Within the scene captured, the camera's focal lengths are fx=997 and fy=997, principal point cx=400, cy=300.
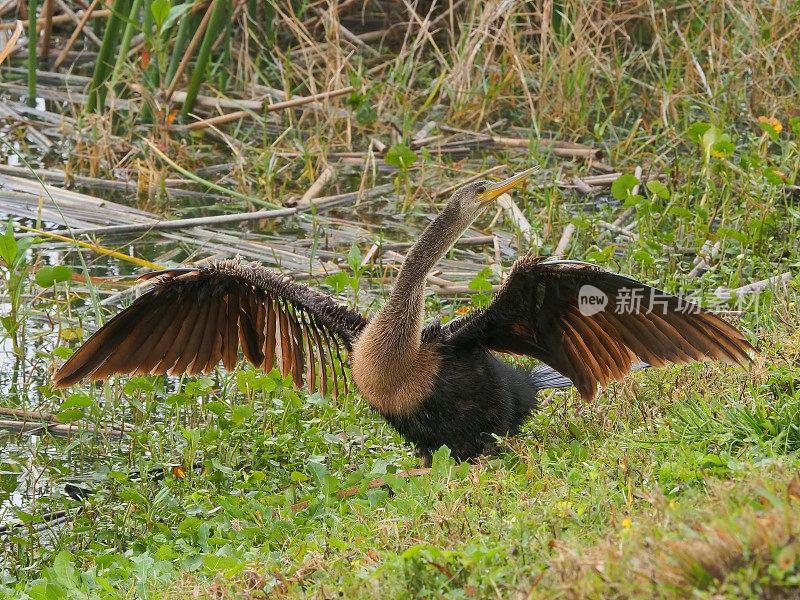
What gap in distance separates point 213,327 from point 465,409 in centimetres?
111

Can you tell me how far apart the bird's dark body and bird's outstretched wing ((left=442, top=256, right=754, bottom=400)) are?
3.5 inches

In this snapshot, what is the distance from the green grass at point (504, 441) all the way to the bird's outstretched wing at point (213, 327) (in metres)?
0.15

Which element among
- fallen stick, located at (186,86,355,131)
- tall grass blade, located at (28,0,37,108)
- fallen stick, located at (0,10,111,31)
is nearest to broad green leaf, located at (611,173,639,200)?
fallen stick, located at (186,86,355,131)

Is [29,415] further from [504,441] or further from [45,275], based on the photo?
[504,441]

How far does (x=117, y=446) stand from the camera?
4.14m

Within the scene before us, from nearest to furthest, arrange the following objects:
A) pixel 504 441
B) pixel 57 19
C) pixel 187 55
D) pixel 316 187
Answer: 1. pixel 504 441
2. pixel 316 187
3. pixel 187 55
4. pixel 57 19

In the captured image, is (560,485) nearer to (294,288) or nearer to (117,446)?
(294,288)

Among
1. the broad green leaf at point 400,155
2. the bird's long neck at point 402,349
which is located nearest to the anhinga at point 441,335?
the bird's long neck at point 402,349

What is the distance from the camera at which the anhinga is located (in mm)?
3328

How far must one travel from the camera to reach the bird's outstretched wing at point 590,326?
Result: 3242mm

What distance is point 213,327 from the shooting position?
4012 mm

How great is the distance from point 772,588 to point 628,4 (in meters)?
6.49

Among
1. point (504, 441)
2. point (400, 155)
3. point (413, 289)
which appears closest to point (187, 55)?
point (400, 155)

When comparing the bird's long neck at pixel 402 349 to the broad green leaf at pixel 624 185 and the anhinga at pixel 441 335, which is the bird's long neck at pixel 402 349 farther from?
the broad green leaf at pixel 624 185
